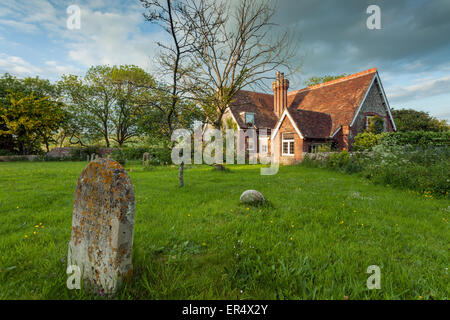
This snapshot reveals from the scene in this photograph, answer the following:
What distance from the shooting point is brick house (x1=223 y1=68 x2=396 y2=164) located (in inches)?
737

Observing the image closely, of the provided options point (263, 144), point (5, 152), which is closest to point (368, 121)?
point (263, 144)

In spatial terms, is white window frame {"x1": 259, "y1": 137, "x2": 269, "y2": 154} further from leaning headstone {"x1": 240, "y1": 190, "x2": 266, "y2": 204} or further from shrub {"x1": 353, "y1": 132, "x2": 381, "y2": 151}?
leaning headstone {"x1": 240, "y1": 190, "x2": 266, "y2": 204}

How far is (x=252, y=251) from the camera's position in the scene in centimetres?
277

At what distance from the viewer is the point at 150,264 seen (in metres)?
2.46

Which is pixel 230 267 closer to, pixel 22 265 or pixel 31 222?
pixel 22 265

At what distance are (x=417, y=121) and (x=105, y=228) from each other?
42165 millimetres

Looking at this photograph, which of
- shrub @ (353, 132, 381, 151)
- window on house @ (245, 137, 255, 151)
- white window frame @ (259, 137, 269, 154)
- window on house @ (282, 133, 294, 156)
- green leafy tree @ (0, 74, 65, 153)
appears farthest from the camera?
window on house @ (245, 137, 255, 151)

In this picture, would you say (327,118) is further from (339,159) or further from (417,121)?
(417,121)

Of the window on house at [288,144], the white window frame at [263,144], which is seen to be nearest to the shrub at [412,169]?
the window on house at [288,144]

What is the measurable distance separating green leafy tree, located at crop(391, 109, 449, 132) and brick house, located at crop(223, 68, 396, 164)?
1217cm

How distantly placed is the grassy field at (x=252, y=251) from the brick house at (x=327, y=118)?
46.2 ft

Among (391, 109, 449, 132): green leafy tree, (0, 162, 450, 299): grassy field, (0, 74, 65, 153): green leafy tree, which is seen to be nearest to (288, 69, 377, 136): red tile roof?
(391, 109, 449, 132): green leafy tree

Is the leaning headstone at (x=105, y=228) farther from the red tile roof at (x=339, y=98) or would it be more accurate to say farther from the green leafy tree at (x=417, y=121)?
the green leafy tree at (x=417, y=121)
